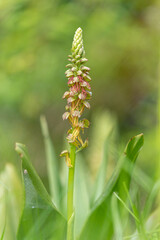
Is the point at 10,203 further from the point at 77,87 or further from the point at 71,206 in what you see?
the point at 77,87

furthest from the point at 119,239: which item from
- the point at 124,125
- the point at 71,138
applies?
the point at 124,125

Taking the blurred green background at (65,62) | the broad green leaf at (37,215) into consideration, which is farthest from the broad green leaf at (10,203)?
the blurred green background at (65,62)

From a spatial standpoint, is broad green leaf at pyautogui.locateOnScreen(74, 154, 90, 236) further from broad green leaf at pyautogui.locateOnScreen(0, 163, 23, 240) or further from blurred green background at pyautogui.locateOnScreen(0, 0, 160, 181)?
blurred green background at pyautogui.locateOnScreen(0, 0, 160, 181)

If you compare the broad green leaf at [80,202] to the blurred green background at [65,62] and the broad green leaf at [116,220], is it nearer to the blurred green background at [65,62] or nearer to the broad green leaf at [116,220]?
the broad green leaf at [116,220]

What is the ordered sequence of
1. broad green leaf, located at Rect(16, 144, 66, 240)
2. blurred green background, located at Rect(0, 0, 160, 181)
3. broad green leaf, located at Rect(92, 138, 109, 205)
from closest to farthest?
broad green leaf, located at Rect(16, 144, 66, 240)
broad green leaf, located at Rect(92, 138, 109, 205)
blurred green background, located at Rect(0, 0, 160, 181)

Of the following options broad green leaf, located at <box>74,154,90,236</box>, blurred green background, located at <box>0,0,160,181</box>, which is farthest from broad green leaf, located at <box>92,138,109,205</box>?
blurred green background, located at <box>0,0,160,181</box>
